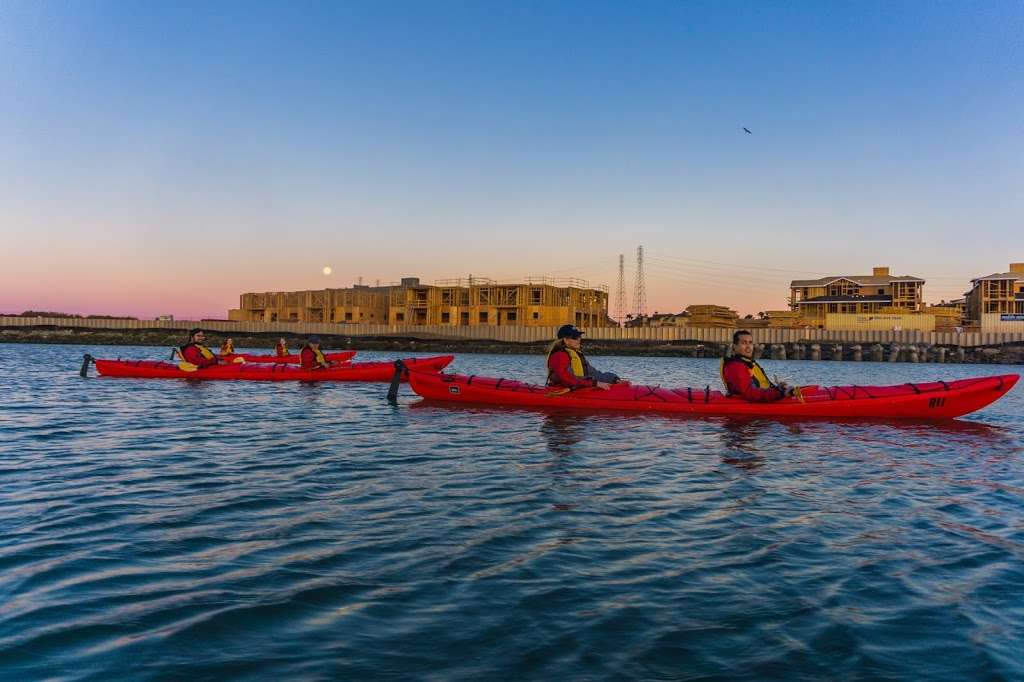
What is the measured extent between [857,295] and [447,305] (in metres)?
50.0

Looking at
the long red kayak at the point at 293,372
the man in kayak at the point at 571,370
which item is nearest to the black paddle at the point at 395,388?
the long red kayak at the point at 293,372

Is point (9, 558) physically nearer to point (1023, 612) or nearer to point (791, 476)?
point (1023, 612)

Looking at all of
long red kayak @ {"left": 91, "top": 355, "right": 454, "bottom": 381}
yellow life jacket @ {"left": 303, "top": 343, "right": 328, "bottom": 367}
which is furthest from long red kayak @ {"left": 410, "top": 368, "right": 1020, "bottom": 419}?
yellow life jacket @ {"left": 303, "top": 343, "right": 328, "bottom": 367}

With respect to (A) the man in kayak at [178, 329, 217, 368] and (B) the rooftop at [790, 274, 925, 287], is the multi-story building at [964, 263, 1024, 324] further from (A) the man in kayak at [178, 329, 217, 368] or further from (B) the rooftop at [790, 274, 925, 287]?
(A) the man in kayak at [178, 329, 217, 368]

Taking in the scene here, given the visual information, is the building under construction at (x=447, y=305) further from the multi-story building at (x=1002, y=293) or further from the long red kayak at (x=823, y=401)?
the long red kayak at (x=823, y=401)

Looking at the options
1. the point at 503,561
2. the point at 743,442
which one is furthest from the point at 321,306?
the point at 503,561

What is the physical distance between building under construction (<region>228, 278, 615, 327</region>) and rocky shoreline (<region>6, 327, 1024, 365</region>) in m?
8.47

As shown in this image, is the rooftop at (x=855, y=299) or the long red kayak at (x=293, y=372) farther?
the rooftop at (x=855, y=299)

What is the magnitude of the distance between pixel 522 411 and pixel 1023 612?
41.1 feet

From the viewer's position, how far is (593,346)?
223 ft

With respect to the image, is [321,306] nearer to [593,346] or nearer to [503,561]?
[593,346]

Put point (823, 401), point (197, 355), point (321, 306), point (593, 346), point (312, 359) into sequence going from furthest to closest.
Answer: point (321, 306), point (593, 346), point (312, 359), point (197, 355), point (823, 401)

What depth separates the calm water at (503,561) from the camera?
3902mm

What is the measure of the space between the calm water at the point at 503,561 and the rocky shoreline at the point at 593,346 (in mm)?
49293
